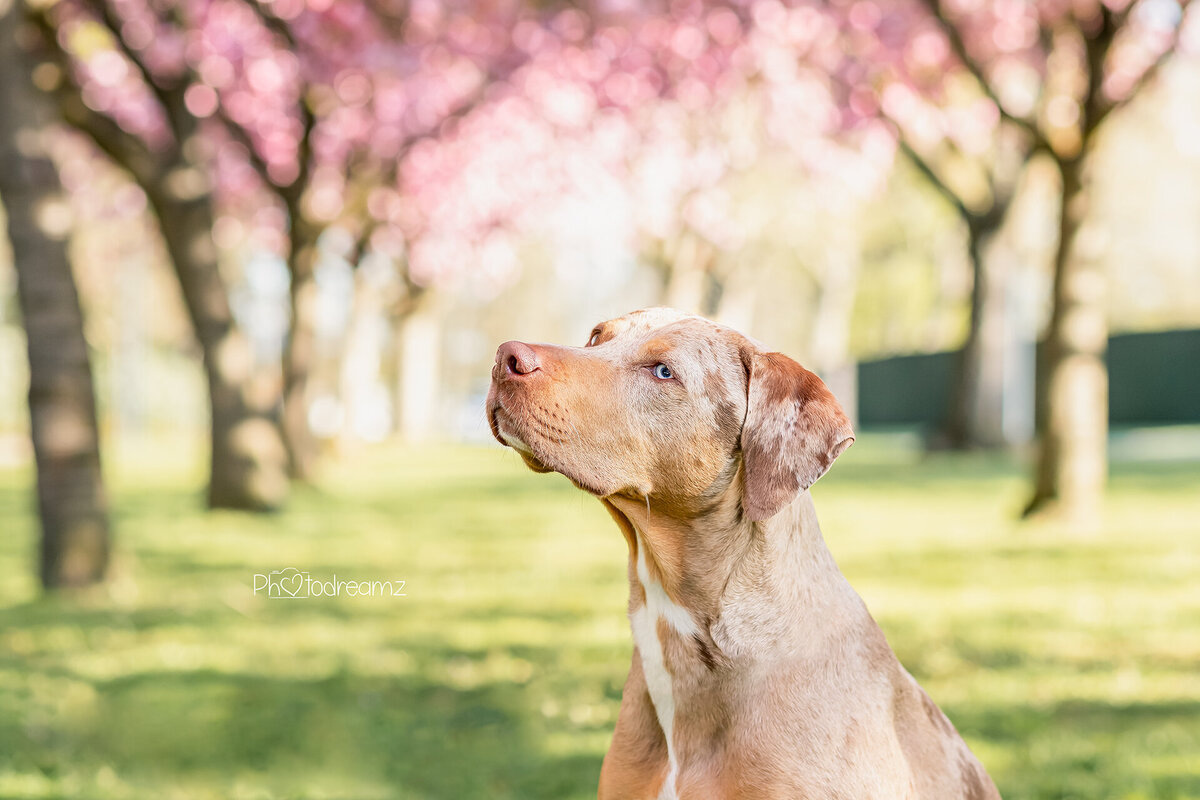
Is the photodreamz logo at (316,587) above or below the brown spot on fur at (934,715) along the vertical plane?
below

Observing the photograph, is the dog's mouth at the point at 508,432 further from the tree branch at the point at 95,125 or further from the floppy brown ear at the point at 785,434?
the tree branch at the point at 95,125

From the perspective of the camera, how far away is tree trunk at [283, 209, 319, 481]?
17719 mm

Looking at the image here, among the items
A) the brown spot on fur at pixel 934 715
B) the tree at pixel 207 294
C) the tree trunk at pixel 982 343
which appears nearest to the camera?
the brown spot on fur at pixel 934 715

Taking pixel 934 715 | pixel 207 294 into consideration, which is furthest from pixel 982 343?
pixel 934 715

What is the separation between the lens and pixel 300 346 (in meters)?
18.4

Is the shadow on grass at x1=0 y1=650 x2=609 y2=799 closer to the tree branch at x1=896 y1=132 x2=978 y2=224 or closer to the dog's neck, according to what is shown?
the dog's neck

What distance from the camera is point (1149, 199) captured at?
49.8m

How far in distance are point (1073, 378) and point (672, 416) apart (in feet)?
31.0

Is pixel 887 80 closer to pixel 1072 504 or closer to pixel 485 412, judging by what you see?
pixel 1072 504

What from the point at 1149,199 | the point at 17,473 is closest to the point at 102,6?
the point at 17,473

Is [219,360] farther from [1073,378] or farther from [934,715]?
[934,715]

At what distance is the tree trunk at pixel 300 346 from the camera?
17719mm

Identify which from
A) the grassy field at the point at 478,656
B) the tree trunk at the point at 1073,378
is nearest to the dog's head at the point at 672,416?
the grassy field at the point at 478,656

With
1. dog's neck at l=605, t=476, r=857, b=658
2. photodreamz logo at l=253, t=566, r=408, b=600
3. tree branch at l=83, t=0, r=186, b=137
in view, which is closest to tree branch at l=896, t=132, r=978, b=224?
tree branch at l=83, t=0, r=186, b=137
